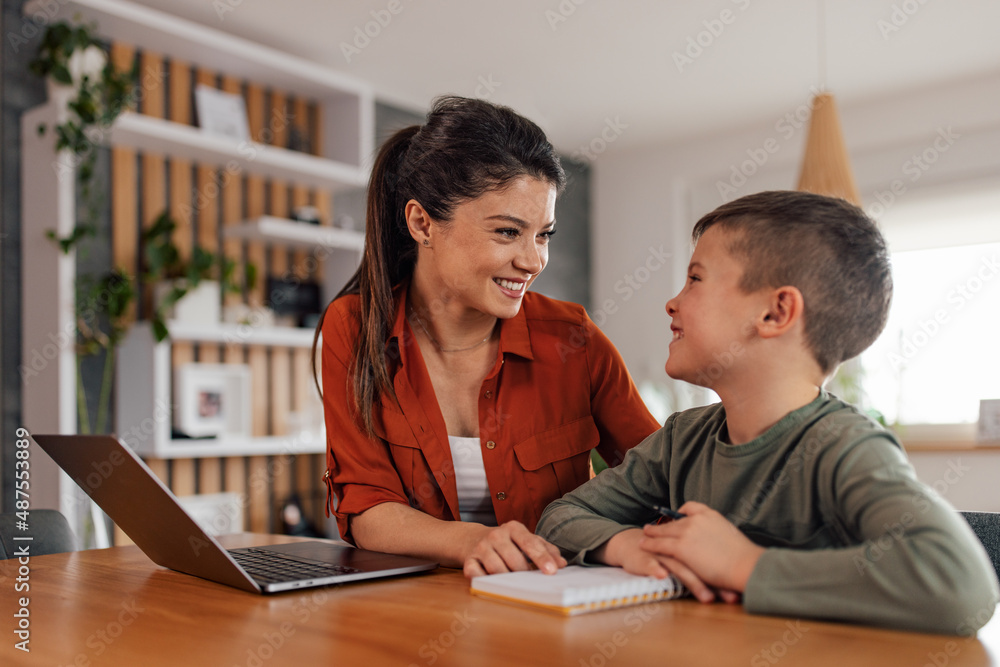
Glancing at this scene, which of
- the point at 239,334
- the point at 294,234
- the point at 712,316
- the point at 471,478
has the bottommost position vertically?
the point at 471,478

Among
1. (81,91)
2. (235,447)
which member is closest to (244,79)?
(81,91)

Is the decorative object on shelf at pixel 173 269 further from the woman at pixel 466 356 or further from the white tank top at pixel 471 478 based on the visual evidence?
the white tank top at pixel 471 478

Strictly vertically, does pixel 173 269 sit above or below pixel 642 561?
above

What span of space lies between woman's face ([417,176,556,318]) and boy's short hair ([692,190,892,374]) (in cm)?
47

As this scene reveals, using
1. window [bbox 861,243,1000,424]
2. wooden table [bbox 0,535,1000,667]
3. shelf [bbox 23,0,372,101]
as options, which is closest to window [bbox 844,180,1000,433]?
window [bbox 861,243,1000,424]

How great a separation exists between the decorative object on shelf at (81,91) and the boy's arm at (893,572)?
2.89m

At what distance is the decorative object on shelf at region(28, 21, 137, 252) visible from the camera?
120 inches

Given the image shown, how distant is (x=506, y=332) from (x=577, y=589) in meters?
0.78

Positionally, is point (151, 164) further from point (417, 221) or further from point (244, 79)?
point (417, 221)

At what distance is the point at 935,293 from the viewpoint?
4.74 metres

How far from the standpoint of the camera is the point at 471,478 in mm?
1459

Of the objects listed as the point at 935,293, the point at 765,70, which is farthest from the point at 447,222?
the point at 935,293

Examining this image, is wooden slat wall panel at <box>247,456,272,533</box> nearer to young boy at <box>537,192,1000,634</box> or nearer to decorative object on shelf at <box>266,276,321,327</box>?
decorative object on shelf at <box>266,276,321,327</box>

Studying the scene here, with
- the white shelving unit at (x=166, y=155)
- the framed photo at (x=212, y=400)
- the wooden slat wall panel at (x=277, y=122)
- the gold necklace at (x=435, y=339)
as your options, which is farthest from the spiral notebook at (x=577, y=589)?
the wooden slat wall panel at (x=277, y=122)
